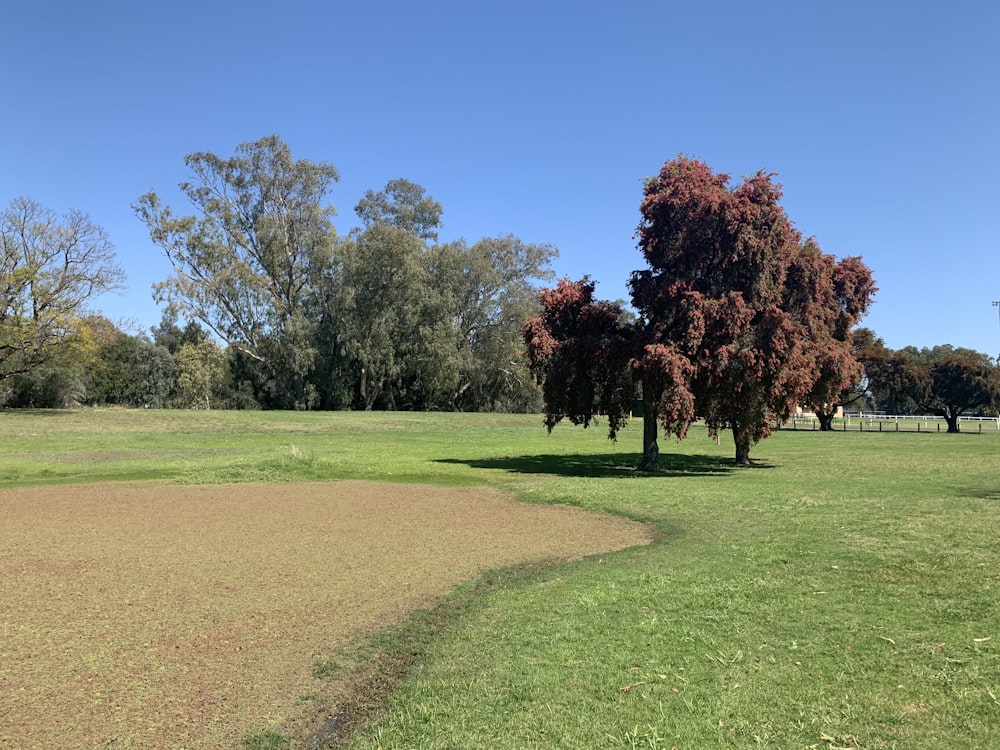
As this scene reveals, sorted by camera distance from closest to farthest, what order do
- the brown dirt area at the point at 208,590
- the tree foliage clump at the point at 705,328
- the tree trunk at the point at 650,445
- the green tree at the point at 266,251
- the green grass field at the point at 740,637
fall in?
the green grass field at the point at 740,637 → the brown dirt area at the point at 208,590 → the tree foliage clump at the point at 705,328 → the tree trunk at the point at 650,445 → the green tree at the point at 266,251

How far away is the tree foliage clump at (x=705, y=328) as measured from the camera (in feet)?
71.9

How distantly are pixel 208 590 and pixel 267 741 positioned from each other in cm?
430

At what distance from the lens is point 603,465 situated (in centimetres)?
2672

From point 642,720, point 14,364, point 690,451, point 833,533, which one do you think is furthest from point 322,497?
point 14,364

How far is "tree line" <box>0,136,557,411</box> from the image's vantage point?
58812mm

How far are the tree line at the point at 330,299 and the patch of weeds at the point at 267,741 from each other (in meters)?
53.0

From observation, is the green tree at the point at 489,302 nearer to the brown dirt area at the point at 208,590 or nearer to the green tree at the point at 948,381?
the green tree at the point at 948,381

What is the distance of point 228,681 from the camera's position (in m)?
5.61

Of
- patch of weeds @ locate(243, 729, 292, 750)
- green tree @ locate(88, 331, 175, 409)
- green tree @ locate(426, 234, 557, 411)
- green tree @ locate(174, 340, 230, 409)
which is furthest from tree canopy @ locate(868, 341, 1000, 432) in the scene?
green tree @ locate(88, 331, 175, 409)

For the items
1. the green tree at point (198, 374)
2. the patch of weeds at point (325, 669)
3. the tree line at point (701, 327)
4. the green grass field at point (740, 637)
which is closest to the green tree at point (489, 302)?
the green tree at point (198, 374)

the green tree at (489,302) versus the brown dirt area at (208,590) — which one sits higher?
the green tree at (489,302)

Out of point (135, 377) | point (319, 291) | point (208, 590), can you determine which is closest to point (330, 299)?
point (319, 291)

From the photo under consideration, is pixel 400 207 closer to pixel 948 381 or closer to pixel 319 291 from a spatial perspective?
pixel 319 291

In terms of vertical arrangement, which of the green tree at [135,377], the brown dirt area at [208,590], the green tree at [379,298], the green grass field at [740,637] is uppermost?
the green tree at [379,298]
